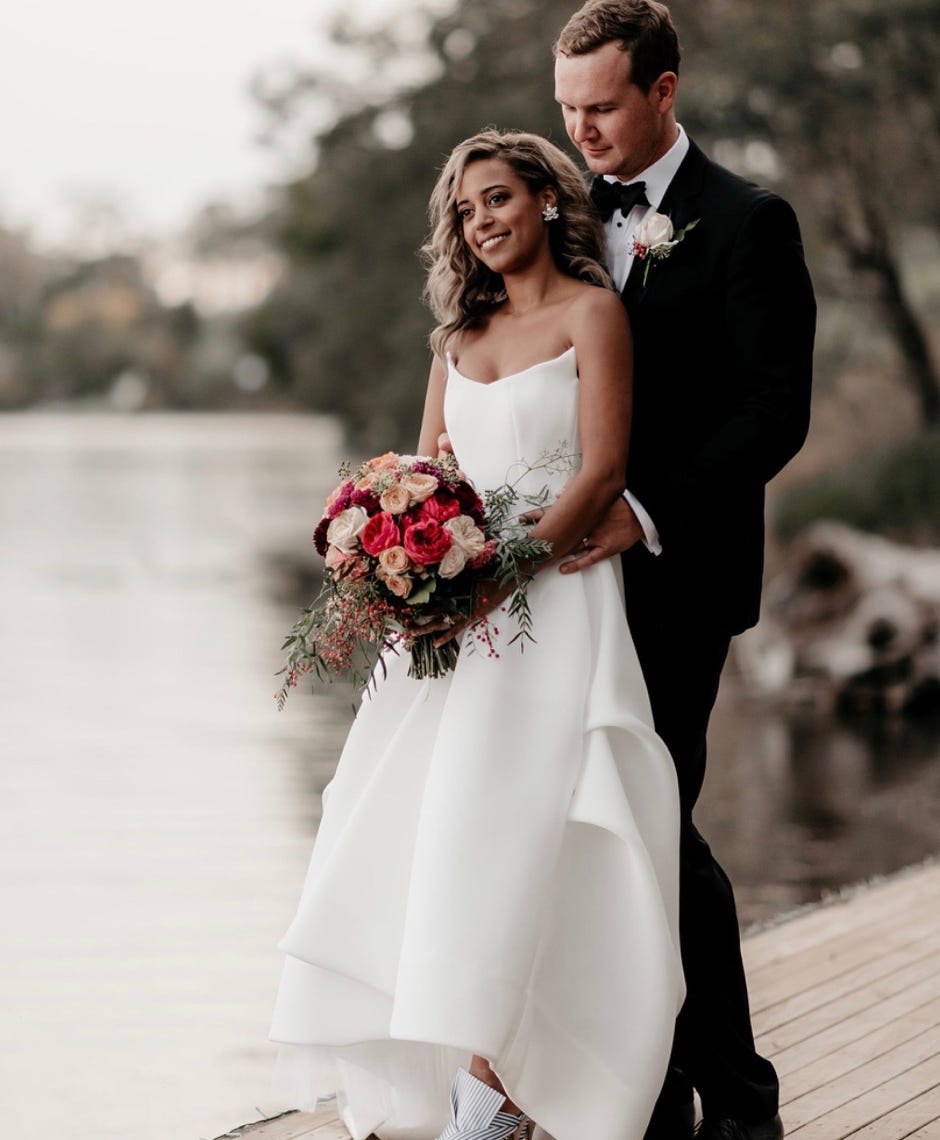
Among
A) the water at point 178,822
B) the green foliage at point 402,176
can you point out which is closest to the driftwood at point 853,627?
the water at point 178,822

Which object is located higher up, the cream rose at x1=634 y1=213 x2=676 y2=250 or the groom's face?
the groom's face

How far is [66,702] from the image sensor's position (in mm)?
9547

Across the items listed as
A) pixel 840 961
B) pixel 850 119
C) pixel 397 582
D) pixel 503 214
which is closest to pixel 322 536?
Answer: pixel 397 582

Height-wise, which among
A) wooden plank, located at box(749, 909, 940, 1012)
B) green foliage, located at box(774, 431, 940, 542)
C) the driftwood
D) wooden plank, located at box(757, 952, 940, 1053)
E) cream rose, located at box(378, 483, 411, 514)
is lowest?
green foliage, located at box(774, 431, 940, 542)

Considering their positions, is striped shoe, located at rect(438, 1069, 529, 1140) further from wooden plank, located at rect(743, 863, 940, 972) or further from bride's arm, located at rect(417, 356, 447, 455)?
wooden plank, located at rect(743, 863, 940, 972)

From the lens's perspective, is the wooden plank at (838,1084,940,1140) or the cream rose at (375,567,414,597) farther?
the wooden plank at (838,1084,940,1140)

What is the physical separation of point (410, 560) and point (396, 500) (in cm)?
11

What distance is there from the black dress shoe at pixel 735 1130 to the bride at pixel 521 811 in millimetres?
316

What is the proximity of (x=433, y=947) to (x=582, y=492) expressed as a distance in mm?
771

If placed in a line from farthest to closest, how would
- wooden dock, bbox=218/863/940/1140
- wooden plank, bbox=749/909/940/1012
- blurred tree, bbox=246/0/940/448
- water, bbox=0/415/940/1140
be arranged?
1. blurred tree, bbox=246/0/940/448
2. water, bbox=0/415/940/1140
3. wooden plank, bbox=749/909/940/1012
4. wooden dock, bbox=218/863/940/1140

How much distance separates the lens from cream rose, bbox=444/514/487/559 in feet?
8.68

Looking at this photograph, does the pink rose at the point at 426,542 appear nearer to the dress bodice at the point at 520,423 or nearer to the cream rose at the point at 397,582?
the cream rose at the point at 397,582

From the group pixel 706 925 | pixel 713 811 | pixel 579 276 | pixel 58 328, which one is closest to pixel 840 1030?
pixel 706 925

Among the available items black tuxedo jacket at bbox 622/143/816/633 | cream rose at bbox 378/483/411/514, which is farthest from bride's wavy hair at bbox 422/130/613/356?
cream rose at bbox 378/483/411/514
